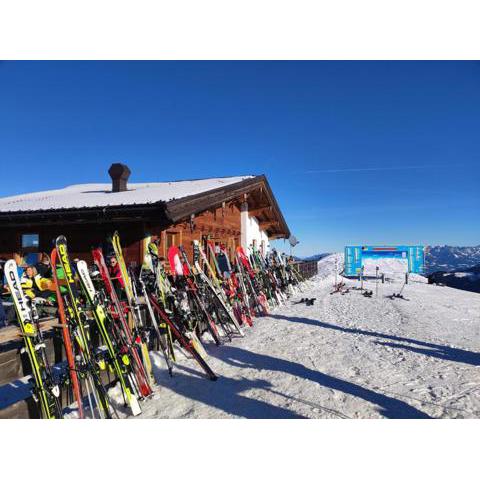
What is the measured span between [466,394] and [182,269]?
489cm

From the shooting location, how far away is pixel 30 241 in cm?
951

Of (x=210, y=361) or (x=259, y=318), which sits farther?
(x=259, y=318)

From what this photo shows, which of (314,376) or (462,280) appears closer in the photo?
(314,376)

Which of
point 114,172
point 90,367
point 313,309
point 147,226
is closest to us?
point 90,367

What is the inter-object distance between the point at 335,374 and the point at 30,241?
962 centimetres

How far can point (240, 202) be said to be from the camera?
→ 47.4 feet

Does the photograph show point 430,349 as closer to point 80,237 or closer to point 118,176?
point 80,237

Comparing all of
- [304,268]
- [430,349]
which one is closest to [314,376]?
[430,349]

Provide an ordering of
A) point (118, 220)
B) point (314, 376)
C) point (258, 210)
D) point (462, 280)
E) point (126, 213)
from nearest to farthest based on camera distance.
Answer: point (314, 376) < point (126, 213) < point (118, 220) < point (258, 210) < point (462, 280)

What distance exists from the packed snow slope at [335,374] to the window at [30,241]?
6750mm
